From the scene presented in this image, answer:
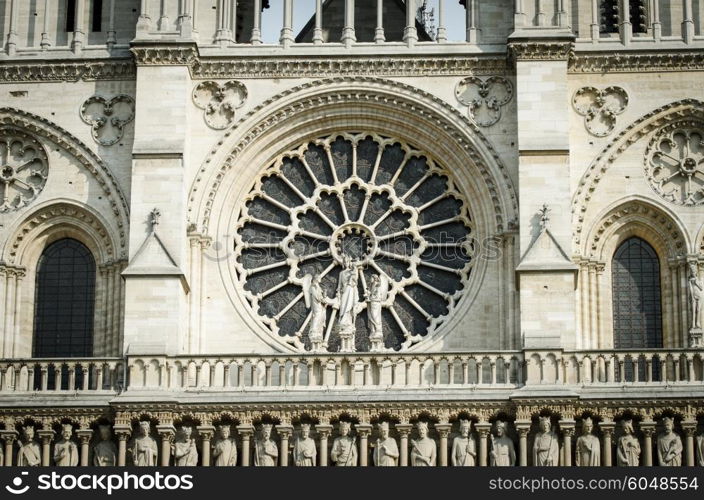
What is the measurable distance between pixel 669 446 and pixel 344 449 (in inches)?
177

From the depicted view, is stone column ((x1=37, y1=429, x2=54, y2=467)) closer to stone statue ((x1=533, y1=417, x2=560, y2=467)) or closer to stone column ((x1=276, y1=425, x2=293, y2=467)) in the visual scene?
stone column ((x1=276, y1=425, x2=293, y2=467))

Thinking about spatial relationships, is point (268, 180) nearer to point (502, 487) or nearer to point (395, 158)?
point (395, 158)

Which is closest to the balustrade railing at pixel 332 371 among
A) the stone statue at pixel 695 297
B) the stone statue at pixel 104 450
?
the stone statue at pixel 104 450

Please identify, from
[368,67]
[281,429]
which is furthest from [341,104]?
[281,429]

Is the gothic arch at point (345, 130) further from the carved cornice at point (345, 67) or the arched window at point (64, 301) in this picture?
the arched window at point (64, 301)

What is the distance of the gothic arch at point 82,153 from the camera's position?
36281mm

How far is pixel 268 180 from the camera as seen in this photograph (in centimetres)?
3703

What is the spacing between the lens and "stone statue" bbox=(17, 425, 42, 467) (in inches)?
1352

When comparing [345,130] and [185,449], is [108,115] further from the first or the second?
[185,449]

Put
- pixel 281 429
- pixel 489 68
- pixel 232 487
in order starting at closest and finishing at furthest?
pixel 232 487, pixel 281 429, pixel 489 68

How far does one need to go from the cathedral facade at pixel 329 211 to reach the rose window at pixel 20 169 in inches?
1.3

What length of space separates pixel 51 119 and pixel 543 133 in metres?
7.38

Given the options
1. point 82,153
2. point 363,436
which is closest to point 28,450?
point 363,436

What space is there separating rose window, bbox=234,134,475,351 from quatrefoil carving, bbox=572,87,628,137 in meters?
2.20
